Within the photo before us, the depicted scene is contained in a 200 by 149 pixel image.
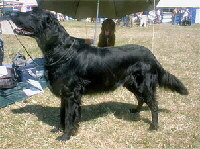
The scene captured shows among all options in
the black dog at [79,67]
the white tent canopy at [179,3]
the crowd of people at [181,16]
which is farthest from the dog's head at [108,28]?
the crowd of people at [181,16]

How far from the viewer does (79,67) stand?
4359 mm

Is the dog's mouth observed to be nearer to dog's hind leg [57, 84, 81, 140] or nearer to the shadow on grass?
dog's hind leg [57, 84, 81, 140]

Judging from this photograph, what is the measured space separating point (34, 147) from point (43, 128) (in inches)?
26.0

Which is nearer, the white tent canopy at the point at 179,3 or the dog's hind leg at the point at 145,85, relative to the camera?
the dog's hind leg at the point at 145,85

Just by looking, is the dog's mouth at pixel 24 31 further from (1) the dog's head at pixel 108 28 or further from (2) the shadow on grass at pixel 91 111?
(1) the dog's head at pixel 108 28

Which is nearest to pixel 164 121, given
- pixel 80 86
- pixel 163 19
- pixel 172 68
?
pixel 80 86

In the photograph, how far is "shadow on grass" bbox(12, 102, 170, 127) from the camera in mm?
5246

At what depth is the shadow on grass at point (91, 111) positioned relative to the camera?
5246mm

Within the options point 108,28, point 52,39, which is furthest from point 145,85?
point 108,28

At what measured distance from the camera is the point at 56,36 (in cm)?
419

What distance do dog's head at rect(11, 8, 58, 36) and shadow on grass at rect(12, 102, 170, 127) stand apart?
1749mm

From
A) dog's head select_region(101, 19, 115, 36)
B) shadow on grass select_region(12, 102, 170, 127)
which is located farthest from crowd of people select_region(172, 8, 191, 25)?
shadow on grass select_region(12, 102, 170, 127)

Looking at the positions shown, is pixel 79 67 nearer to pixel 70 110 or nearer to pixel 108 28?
pixel 70 110

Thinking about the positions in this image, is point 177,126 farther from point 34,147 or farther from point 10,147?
point 10,147
